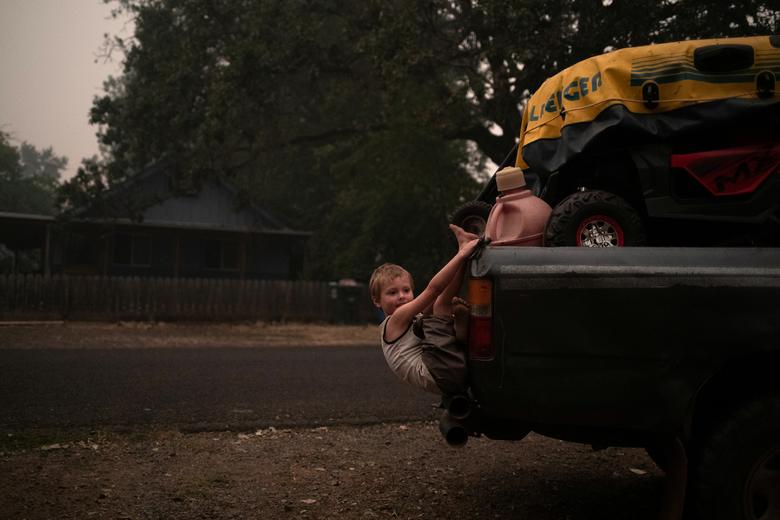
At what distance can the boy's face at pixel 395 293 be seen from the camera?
13.2 ft

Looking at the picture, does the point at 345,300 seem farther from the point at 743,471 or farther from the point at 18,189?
the point at 18,189

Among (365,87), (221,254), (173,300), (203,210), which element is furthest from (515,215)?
(221,254)

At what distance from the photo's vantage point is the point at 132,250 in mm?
29891

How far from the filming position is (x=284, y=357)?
40.6 ft

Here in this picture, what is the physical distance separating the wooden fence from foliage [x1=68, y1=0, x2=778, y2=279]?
3295 mm

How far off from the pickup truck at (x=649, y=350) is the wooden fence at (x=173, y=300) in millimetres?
19548

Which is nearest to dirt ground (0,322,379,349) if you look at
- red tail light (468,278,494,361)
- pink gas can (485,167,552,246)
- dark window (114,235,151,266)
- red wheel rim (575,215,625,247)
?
dark window (114,235,151,266)

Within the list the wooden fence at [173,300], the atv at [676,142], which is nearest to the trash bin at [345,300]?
the wooden fence at [173,300]

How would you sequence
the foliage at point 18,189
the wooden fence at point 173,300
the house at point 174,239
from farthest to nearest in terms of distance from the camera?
the foliage at point 18,189 → the house at point 174,239 → the wooden fence at point 173,300

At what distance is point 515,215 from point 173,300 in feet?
63.7

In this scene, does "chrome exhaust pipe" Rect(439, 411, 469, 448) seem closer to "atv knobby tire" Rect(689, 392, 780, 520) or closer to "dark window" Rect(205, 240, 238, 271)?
"atv knobby tire" Rect(689, 392, 780, 520)

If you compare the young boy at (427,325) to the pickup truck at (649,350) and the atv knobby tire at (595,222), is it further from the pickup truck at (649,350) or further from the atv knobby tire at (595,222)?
the atv knobby tire at (595,222)

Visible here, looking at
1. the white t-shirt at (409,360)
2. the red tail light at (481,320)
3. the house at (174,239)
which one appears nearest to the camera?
the red tail light at (481,320)

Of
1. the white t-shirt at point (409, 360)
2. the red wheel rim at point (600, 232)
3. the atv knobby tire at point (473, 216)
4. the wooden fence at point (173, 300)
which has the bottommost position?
the wooden fence at point (173, 300)
